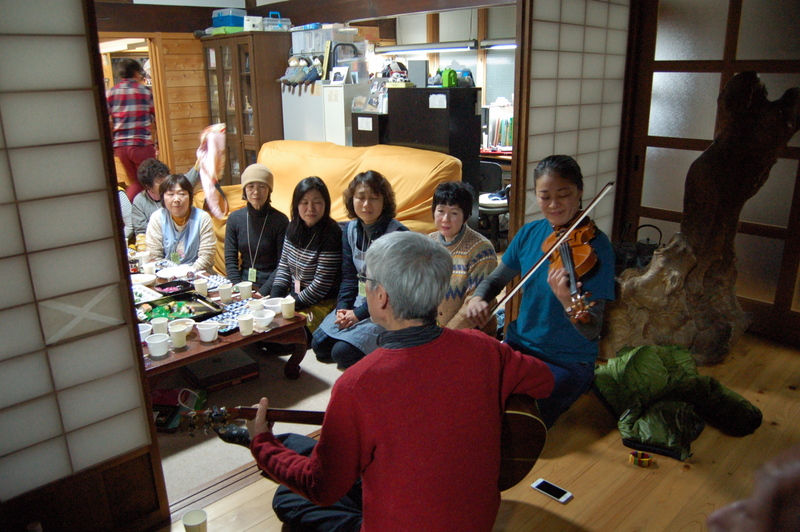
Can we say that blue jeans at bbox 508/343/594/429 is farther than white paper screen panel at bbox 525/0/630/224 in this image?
No

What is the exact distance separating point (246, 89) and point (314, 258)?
11.4 feet

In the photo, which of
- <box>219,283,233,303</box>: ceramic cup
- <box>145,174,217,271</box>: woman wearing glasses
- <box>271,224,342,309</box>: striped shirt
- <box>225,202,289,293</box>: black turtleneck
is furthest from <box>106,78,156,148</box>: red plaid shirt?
<box>219,283,233,303</box>: ceramic cup

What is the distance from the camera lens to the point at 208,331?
255cm

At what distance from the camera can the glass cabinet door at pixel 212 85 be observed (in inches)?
253

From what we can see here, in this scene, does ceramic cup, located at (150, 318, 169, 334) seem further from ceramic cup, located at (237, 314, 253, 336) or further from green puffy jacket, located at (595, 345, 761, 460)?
green puffy jacket, located at (595, 345, 761, 460)

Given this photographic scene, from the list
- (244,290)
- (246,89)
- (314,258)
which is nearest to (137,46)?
(246,89)

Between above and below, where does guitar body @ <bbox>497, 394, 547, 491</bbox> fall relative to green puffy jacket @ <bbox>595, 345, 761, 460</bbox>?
above

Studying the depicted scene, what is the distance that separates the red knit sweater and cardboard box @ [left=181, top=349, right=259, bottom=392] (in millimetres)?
1666

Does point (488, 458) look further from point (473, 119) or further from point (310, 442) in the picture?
point (473, 119)

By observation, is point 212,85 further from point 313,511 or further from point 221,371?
point 313,511

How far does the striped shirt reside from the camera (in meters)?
3.28

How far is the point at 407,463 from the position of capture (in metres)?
1.21

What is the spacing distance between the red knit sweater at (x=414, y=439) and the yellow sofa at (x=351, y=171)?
2470 mm

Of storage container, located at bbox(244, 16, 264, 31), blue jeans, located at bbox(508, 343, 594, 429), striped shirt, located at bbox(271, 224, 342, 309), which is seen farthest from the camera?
storage container, located at bbox(244, 16, 264, 31)
